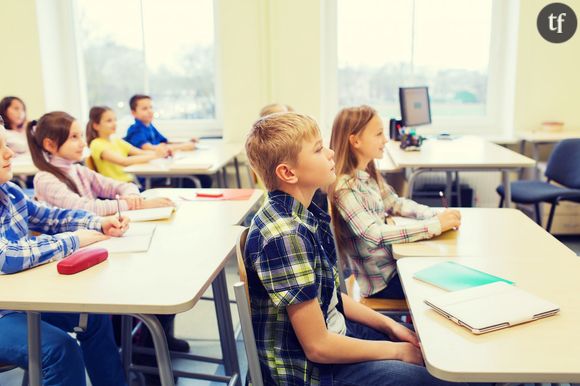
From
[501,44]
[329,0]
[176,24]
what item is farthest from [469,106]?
[176,24]

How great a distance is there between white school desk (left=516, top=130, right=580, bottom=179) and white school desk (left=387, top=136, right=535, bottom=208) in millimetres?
390

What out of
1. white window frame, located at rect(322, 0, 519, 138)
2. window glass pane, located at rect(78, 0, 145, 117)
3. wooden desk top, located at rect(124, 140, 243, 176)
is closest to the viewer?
wooden desk top, located at rect(124, 140, 243, 176)

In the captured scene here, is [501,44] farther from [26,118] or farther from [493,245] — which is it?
[26,118]

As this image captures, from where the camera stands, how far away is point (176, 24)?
16.5 feet

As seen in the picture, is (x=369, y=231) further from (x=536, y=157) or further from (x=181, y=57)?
(x=181, y=57)

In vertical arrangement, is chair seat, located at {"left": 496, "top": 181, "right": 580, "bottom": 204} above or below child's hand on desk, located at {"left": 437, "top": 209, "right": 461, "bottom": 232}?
below

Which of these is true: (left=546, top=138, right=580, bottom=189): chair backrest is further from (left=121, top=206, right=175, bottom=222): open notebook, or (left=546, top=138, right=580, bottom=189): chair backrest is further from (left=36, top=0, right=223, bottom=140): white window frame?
(left=121, top=206, right=175, bottom=222): open notebook

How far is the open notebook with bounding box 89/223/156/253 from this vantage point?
168 cm

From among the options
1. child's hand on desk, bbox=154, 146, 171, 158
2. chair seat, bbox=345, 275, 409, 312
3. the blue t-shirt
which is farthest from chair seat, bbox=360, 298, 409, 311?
the blue t-shirt

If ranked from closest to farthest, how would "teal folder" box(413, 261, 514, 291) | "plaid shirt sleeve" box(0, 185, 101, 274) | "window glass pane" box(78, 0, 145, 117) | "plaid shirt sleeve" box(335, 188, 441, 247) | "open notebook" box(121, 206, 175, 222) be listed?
1. "teal folder" box(413, 261, 514, 291)
2. "plaid shirt sleeve" box(0, 185, 101, 274)
3. "plaid shirt sleeve" box(335, 188, 441, 247)
4. "open notebook" box(121, 206, 175, 222)
5. "window glass pane" box(78, 0, 145, 117)

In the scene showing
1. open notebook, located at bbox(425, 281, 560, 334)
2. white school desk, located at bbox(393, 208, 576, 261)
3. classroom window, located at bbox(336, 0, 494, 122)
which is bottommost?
white school desk, located at bbox(393, 208, 576, 261)

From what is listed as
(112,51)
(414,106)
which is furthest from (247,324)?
(112,51)

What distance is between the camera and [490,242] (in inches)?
69.6

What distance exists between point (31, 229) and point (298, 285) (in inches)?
45.1
